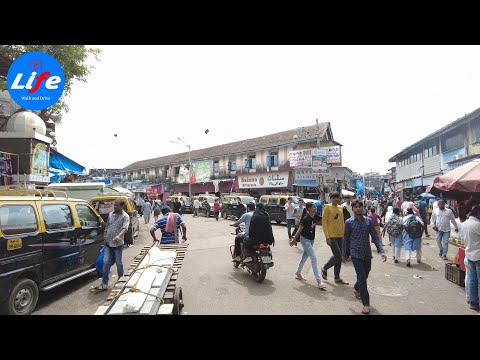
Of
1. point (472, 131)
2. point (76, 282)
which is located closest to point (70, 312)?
point (76, 282)

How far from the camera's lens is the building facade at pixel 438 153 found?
662 inches

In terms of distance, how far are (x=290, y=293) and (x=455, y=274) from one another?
353cm

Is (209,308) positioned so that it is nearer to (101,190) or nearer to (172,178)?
(101,190)

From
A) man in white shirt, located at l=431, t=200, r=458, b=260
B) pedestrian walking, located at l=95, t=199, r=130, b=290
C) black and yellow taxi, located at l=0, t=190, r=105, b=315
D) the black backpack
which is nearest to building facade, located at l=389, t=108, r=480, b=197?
man in white shirt, located at l=431, t=200, r=458, b=260

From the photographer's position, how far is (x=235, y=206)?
2183 centimetres

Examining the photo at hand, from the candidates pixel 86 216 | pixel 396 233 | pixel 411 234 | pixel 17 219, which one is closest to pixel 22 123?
pixel 86 216

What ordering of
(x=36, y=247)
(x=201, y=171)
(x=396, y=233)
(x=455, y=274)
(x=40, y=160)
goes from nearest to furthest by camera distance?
(x=36, y=247) → (x=455, y=274) → (x=396, y=233) → (x=40, y=160) → (x=201, y=171)

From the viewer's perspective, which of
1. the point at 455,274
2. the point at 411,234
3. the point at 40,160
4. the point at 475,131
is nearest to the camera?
the point at 455,274

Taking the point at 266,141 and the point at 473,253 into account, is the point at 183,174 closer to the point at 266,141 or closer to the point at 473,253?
the point at 266,141

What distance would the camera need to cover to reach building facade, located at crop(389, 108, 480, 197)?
55.2ft

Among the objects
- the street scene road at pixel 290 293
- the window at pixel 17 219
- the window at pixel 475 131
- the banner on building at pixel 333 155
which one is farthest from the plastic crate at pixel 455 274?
the banner on building at pixel 333 155

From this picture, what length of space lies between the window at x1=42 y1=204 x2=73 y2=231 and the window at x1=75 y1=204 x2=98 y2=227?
50 centimetres

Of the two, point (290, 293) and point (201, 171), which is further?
point (201, 171)

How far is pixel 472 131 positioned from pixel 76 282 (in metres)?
20.6
